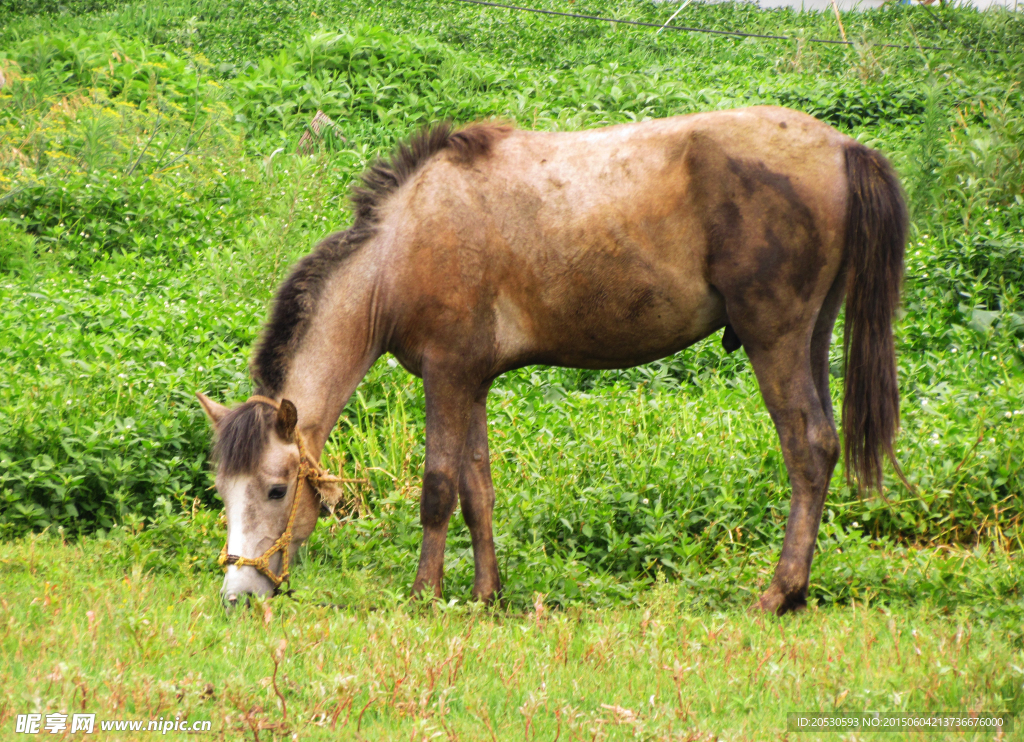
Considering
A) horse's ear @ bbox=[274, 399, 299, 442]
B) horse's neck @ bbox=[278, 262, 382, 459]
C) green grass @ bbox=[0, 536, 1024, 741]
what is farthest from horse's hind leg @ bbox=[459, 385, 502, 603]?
horse's ear @ bbox=[274, 399, 299, 442]

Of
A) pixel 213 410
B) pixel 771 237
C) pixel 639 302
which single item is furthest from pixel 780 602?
pixel 213 410

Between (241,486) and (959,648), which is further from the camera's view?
(241,486)

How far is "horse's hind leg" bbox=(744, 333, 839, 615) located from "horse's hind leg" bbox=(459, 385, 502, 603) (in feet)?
4.39

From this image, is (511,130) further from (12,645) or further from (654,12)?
(654,12)

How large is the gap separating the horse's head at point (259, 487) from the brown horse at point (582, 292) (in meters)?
0.01

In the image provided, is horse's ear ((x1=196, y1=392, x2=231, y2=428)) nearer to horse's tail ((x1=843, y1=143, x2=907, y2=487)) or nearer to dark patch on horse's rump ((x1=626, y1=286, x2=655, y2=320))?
dark patch on horse's rump ((x1=626, y1=286, x2=655, y2=320))

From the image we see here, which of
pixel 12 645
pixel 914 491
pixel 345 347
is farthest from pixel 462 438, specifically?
pixel 914 491

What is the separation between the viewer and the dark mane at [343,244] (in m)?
4.56

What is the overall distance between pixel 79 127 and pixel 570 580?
9128 millimetres

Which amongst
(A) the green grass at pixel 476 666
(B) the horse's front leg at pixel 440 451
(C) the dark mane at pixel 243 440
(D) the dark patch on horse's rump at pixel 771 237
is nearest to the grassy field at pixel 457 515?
(A) the green grass at pixel 476 666

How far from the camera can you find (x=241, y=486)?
4305 millimetres

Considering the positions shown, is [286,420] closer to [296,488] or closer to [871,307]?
[296,488]

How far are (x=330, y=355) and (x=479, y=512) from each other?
42.9 inches

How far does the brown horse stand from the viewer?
14.2ft
